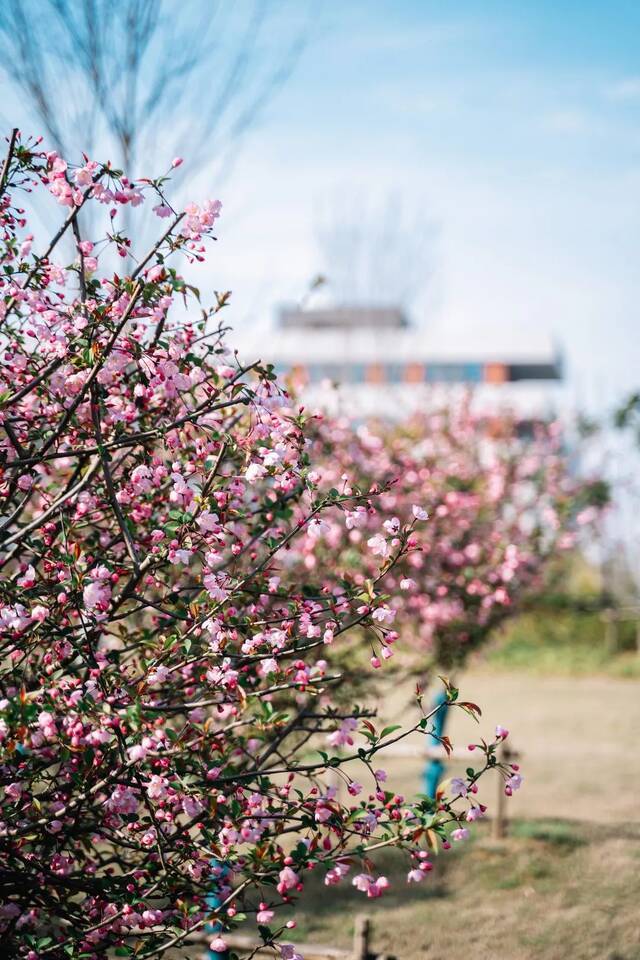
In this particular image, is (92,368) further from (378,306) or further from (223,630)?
(378,306)

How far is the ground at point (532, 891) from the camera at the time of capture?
5.73 metres

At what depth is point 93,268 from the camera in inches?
154

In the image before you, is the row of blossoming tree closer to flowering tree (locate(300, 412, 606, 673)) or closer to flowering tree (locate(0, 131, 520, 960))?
flowering tree (locate(0, 131, 520, 960))

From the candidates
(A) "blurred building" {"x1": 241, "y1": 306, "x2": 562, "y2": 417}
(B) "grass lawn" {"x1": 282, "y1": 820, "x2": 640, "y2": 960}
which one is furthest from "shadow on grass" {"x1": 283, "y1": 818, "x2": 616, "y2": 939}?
(A) "blurred building" {"x1": 241, "y1": 306, "x2": 562, "y2": 417}

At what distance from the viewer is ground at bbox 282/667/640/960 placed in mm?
5730

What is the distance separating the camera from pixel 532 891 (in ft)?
21.5

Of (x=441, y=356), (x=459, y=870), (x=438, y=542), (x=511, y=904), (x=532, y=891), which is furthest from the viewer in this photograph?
(x=441, y=356)

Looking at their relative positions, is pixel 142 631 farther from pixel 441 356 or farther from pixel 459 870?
pixel 441 356

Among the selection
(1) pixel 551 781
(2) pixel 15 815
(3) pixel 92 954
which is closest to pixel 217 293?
(2) pixel 15 815

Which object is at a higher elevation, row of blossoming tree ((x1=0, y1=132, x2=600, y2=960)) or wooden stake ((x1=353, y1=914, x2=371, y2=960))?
row of blossoming tree ((x1=0, y1=132, x2=600, y2=960))

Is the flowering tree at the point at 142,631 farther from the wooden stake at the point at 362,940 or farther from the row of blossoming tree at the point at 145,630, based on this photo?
the wooden stake at the point at 362,940

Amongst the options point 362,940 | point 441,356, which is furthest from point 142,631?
point 441,356

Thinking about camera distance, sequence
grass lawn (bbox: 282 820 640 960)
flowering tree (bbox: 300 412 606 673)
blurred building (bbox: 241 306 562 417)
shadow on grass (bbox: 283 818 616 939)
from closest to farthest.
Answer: grass lawn (bbox: 282 820 640 960)
shadow on grass (bbox: 283 818 616 939)
flowering tree (bbox: 300 412 606 673)
blurred building (bbox: 241 306 562 417)

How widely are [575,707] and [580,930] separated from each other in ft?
32.1
